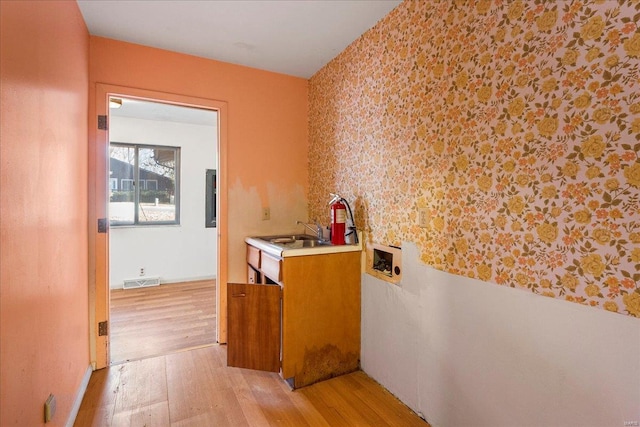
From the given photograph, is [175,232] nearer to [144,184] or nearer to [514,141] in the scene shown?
[144,184]

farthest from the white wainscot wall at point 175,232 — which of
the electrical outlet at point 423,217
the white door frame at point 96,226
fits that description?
the electrical outlet at point 423,217

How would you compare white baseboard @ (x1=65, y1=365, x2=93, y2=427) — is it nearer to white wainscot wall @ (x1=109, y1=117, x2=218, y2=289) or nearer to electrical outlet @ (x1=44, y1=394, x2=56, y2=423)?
electrical outlet @ (x1=44, y1=394, x2=56, y2=423)

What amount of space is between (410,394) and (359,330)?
0.57 meters

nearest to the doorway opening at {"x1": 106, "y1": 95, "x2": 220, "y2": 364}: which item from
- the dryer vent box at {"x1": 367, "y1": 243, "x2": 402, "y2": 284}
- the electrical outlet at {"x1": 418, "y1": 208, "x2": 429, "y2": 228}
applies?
the dryer vent box at {"x1": 367, "y1": 243, "x2": 402, "y2": 284}

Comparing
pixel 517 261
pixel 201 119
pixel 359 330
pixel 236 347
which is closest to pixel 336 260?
pixel 359 330

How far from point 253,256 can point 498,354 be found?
1873mm

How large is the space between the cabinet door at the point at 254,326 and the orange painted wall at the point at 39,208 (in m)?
0.90

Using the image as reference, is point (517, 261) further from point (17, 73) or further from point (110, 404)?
point (110, 404)

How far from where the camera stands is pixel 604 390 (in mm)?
1074

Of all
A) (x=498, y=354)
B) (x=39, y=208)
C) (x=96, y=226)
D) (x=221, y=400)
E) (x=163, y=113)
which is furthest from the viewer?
(x=163, y=113)

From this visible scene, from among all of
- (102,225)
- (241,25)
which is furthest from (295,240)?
(241,25)

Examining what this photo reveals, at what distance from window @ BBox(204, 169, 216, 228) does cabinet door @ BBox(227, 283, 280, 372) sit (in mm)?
2928

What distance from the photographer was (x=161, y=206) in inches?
186

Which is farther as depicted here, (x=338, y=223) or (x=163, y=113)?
(x=163, y=113)
